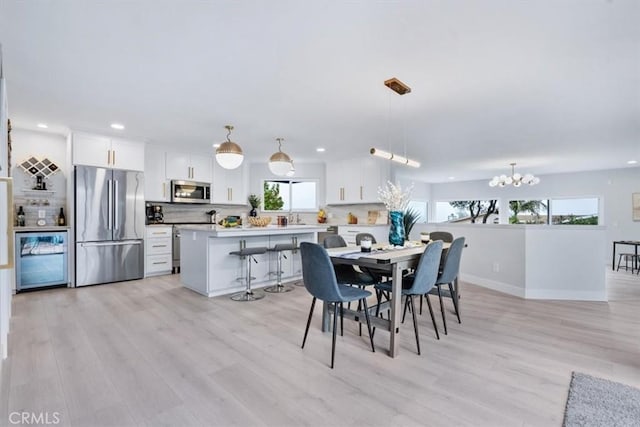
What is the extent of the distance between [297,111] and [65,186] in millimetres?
3985

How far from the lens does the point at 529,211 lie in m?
8.71

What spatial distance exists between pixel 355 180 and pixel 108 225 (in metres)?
4.50

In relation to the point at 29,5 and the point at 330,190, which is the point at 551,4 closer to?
the point at 29,5

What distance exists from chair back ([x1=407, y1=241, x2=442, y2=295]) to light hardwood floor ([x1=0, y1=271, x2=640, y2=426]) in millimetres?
479

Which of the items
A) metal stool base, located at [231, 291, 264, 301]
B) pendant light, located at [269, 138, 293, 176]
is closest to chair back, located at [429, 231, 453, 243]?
pendant light, located at [269, 138, 293, 176]

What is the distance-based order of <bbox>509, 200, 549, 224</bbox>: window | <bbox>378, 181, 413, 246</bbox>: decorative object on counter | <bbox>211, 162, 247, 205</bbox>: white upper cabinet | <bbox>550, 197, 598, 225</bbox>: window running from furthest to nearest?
<bbox>509, 200, 549, 224</bbox>: window
<bbox>550, 197, 598, 225</bbox>: window
<bbox>211, 162, 247, 205</bbox>: white upper cabinet
<bbox>378, 181, 413, 246</bbox>: decorative object on counter

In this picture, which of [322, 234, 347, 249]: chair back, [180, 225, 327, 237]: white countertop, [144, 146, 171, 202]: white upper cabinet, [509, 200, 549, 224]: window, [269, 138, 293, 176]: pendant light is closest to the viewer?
[322, 234, 347, 249]: chair back

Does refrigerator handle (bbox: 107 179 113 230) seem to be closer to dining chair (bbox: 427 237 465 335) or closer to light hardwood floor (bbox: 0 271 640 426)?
light hardwood floor (bbox: 0 271 640 426)

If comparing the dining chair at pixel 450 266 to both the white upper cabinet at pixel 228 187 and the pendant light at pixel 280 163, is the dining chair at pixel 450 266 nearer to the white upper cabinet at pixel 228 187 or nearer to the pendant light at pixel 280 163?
the pendant light at pixel 280 163

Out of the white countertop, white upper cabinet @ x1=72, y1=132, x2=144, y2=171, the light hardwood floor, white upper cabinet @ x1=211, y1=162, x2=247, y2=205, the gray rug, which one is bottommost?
the light hardwood floor

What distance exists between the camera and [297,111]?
3557 millimetres

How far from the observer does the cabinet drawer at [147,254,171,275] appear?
516 centimetres

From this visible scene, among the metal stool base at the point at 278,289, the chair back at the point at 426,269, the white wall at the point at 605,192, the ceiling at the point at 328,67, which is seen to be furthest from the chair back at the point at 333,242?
the white wall at the point at 605,192

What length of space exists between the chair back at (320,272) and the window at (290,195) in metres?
4.84
